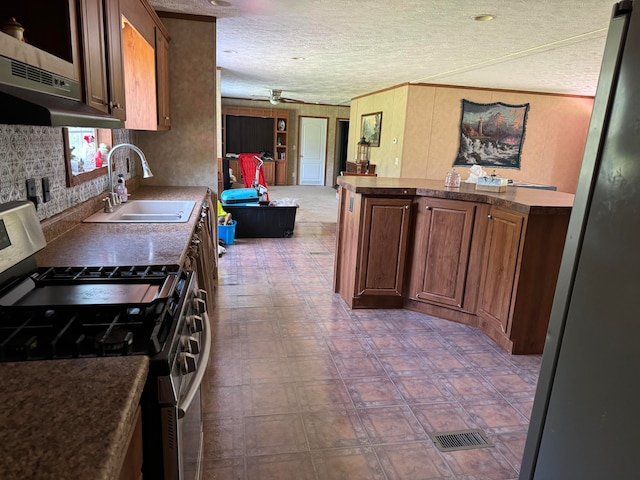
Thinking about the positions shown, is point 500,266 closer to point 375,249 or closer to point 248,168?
point 375,249

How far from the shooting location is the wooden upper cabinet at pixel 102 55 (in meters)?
1.61

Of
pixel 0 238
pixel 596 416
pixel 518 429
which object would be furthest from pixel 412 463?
pixel 0 238

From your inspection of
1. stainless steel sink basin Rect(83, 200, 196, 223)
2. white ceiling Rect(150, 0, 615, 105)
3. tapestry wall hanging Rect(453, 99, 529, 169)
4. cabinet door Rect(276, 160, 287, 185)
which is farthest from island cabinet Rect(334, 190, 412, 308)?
cabinet door Rect(276, 160, 287, 185)

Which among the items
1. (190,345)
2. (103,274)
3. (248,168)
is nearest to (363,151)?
(248,168)

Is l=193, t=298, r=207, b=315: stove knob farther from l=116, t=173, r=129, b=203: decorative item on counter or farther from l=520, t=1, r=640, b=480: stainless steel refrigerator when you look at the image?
l=116, t=173, r=129, b=203: decorative item on counter

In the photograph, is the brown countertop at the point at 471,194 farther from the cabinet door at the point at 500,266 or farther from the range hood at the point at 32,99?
the range hood at the point at 32,99

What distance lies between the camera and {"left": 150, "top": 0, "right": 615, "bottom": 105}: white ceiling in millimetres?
3064

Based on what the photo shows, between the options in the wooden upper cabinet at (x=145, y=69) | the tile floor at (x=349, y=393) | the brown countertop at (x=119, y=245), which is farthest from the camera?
the wooden upper cabinet at (x=145, y=69)

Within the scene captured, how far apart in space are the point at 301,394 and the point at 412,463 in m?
0.69

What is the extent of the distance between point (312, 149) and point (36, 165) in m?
10.4

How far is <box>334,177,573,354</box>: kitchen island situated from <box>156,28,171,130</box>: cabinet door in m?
1.51

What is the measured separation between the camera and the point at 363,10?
10.3 ft

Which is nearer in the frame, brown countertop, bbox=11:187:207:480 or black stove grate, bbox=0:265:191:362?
brown countertop, bbox=11:187:207:480

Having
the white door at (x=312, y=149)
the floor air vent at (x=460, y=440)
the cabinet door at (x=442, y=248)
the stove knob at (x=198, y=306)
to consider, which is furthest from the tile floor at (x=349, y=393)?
the white door at (x=312, y=149)
